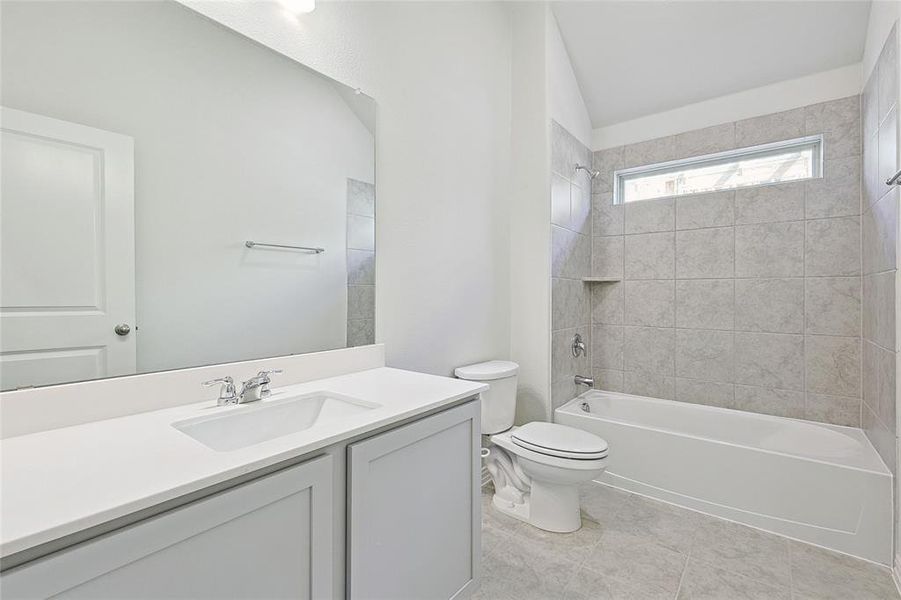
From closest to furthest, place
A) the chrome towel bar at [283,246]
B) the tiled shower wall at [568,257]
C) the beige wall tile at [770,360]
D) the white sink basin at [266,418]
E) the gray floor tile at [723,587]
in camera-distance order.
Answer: the white sink basin at [266,418] < the chrome towel bar at [283,246] < the gray floor tile at [723,587] < the beige wall tile at [770,360] < the tiled shower wall at [568,257]

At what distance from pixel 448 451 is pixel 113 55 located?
144 cm

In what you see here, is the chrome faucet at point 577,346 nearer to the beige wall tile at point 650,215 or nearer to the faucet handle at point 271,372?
the beige wall tile at point 650,215

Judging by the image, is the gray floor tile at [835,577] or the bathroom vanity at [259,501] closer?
the bathroom vanity at [259,501]

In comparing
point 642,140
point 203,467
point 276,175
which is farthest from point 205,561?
point 642,140

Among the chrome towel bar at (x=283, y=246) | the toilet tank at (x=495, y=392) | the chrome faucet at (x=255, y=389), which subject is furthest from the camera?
the toilet tank at (x=495, y=392)

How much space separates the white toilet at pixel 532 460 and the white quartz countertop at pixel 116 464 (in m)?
0.99

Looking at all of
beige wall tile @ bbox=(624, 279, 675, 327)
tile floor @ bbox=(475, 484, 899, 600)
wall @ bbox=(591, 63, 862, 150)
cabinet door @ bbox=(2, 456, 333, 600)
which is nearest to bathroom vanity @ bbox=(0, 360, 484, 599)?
cabinet door @ bbox=(2, 456, 333, 600)

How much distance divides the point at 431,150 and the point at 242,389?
1443mm

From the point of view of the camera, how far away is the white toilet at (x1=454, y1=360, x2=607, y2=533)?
189cm

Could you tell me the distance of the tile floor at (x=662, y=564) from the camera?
1572mm

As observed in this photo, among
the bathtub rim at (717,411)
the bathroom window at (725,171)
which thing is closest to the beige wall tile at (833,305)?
the bathtub rim at (717,411)

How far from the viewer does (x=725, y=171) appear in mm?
2760

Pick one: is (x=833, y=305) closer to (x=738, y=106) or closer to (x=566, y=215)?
(x=738, y=106)

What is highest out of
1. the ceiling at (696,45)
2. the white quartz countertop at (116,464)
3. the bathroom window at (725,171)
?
the ceiling at (696,45)
